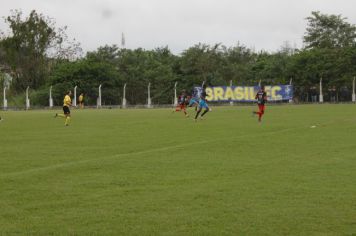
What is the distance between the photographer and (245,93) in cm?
6131

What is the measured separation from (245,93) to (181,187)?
5199cm

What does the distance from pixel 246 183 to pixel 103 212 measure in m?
3.08

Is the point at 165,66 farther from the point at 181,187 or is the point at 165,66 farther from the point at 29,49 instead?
the point at 181,187

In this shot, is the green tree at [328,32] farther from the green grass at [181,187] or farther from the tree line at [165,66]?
the green grass at [181,187]

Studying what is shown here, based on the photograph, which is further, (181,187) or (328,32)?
(328,32)

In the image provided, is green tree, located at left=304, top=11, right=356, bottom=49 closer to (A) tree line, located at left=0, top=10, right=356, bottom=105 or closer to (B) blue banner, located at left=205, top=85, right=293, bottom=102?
(A) tree line, located at left=0, top=10, right=356, bottom=105

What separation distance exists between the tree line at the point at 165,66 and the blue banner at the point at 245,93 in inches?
91.2

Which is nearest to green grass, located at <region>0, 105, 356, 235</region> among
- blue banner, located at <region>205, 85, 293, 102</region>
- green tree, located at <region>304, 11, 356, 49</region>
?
blue banner, located at <region>205, 85, 293, 102</region>

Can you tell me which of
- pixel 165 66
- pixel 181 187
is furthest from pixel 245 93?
pixel 181 187

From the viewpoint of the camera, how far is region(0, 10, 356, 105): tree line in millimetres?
62981

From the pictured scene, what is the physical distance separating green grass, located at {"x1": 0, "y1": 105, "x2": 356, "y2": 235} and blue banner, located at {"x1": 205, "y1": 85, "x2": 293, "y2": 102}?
140 feet

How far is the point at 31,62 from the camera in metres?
82.4

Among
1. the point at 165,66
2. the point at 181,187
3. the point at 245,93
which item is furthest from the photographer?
the point at 165,66

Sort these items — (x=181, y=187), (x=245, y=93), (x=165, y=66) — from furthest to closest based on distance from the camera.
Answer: (x=165, y=66) < (x=245, y=93) < (x=181, y=187)
